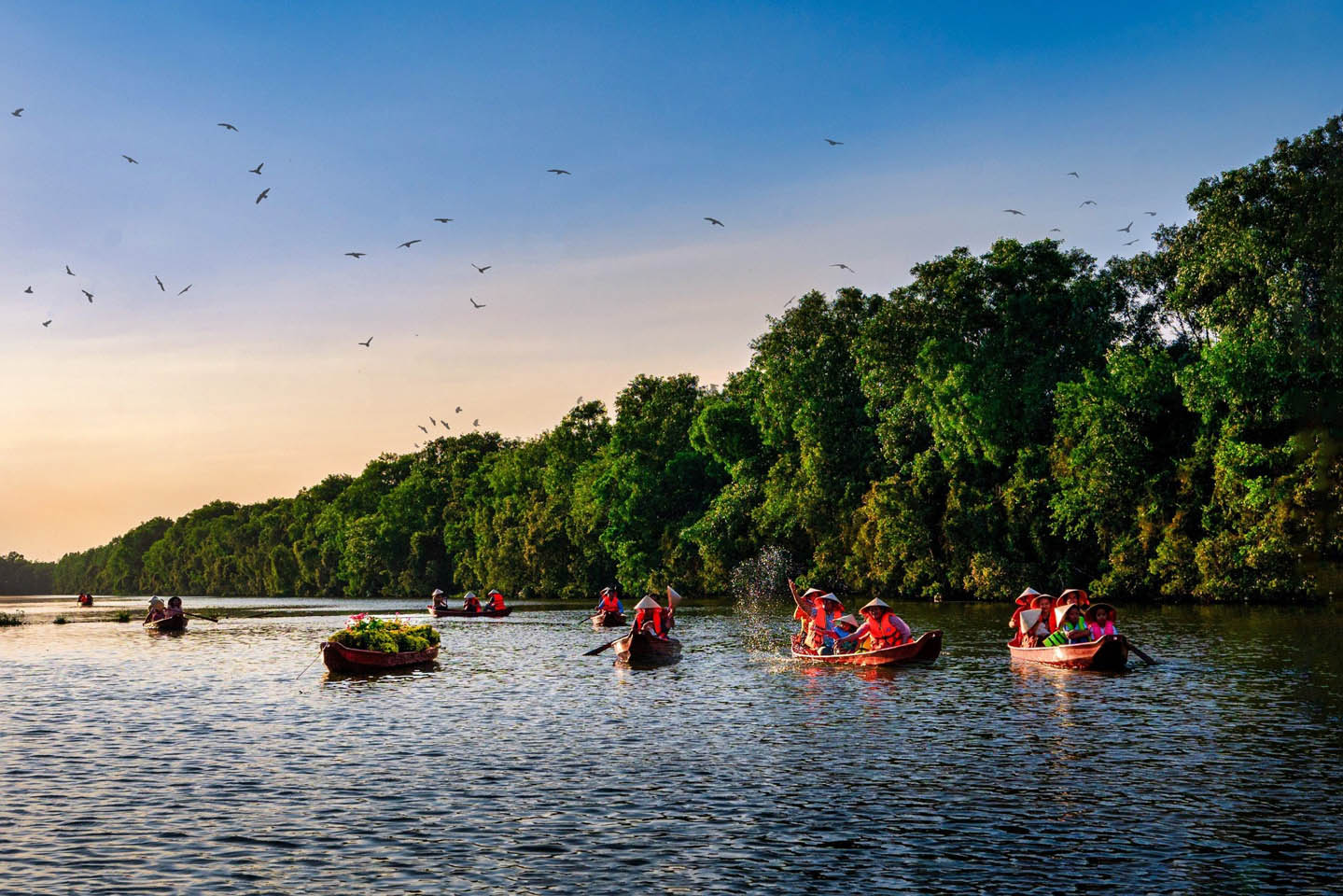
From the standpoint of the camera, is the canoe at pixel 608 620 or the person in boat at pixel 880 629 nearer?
the person in boat at pixel 880 629

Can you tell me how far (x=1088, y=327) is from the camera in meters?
77.2

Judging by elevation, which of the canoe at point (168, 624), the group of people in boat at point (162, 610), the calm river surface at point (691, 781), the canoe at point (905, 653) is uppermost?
the group of people in boat at point (162, 610)

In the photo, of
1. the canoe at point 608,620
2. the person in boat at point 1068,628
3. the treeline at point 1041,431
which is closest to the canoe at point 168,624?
the canoe at point 608,620

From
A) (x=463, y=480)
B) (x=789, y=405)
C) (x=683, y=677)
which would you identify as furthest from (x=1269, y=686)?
(x=463, y=480)

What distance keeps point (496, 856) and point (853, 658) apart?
81.6 ft

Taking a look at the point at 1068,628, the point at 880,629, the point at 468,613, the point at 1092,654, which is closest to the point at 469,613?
the point at 468,613

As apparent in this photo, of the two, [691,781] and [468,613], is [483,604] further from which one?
[691,781]

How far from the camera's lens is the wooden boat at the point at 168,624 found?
67.1 m

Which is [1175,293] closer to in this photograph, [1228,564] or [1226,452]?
[1226,452]

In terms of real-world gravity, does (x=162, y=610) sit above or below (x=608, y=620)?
above

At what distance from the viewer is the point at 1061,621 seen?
38062 millimetres

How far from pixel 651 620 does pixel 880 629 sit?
9143 millimetres

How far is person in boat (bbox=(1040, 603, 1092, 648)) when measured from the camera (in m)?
36.5

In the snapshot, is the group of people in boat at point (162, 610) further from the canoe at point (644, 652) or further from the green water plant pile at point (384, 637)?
the canoe at point (644, 652)
